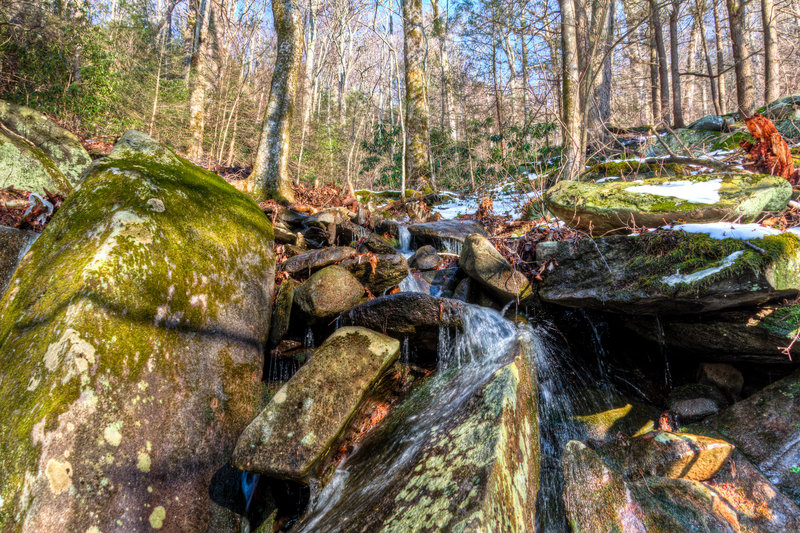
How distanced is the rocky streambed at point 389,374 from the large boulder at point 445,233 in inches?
74.5

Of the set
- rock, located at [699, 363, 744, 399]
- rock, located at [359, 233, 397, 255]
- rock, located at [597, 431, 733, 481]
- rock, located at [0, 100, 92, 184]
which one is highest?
rock, located at [0, 100, 92, 184]

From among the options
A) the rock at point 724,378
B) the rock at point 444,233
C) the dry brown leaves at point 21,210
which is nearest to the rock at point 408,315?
the rock at point 724,378

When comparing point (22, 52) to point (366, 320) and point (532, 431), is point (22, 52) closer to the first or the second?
point (366, 320)

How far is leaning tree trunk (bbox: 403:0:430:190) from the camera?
34.7 feet

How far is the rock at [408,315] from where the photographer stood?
3465mm

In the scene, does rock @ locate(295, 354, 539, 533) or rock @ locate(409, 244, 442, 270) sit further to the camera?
rock @ locate(409, 244, 442, 270)

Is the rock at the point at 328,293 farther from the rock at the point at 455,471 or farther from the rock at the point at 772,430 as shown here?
the rock at the point at 772,430

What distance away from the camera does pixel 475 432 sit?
6.27 feet

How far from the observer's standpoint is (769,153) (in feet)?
15.2

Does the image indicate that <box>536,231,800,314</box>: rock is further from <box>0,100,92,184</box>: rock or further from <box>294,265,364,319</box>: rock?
<box>0,100,92,184</box>: rock

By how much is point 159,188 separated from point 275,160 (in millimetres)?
4707

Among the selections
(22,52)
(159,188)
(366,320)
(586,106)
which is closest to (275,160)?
(159,188)

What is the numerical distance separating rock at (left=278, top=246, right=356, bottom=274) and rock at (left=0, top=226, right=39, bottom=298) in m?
2.53

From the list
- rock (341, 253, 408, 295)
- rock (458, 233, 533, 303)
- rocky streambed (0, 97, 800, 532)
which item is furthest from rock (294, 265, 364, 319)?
rock (458, 233, 533, 303)
